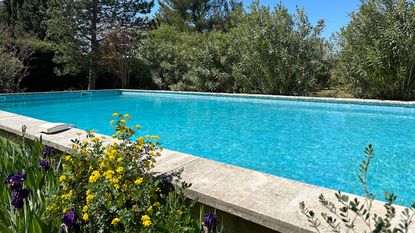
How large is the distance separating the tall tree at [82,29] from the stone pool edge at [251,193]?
17.1 m

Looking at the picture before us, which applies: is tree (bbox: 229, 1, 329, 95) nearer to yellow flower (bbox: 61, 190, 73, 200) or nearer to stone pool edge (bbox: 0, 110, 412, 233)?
stone pool edge (bbox: 0, 110, 412, 233)

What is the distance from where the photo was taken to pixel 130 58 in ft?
61.6

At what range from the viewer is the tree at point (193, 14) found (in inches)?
1094

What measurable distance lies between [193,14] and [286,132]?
23.8 metres

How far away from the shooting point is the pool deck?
1784 mm

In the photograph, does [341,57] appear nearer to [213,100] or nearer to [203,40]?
[213,100]

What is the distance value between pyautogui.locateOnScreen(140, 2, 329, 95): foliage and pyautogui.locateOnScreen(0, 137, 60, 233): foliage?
11.2 m

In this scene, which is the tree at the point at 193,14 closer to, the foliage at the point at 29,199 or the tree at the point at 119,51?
the tree at the point at 119,51

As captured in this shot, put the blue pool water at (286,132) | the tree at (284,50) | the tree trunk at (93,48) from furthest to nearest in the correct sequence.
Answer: the tree trunk at (93,48) → the tree at (284,50) → the blue pool water at (286,132)

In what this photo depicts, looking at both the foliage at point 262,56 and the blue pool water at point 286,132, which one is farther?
the foliage at point 262,56

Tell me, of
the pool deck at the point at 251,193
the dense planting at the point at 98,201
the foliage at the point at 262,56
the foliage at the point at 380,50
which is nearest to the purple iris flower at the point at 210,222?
the dense planting at the point at 98,201

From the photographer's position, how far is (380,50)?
33.9 ft

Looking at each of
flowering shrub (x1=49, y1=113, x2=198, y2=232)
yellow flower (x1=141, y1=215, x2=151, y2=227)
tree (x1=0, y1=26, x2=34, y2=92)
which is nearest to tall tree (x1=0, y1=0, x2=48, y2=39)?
tree (x1=0, y1=26, x2=34, y2=92)

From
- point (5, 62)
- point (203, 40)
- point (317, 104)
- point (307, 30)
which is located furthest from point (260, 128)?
point (5, 62)
